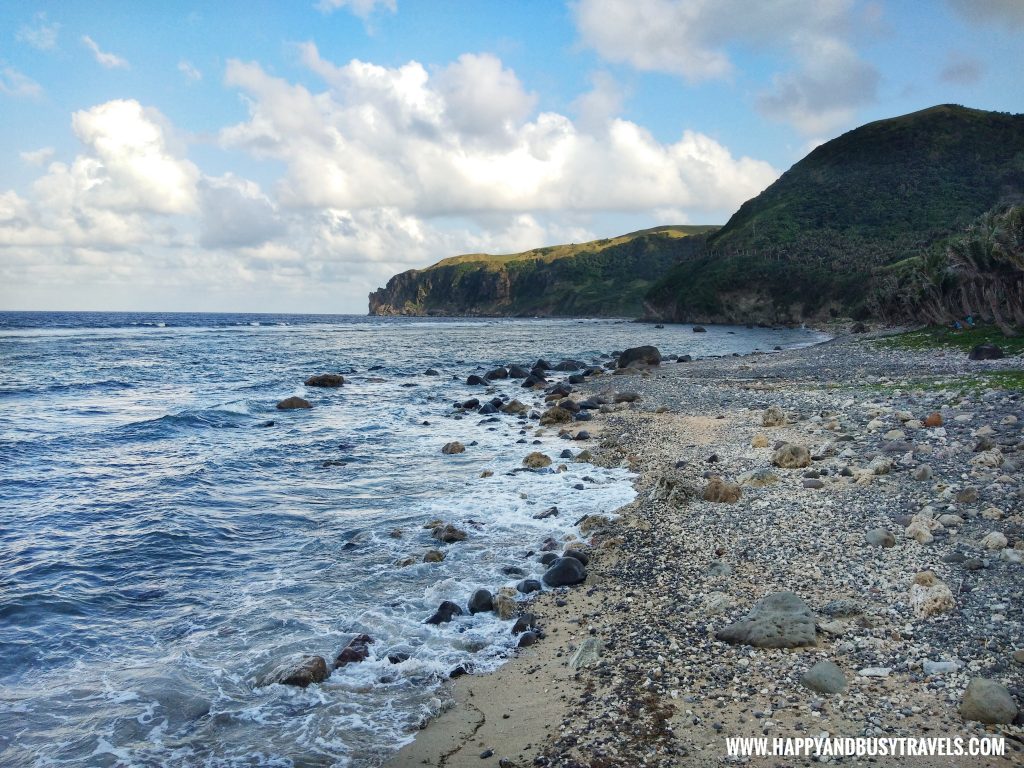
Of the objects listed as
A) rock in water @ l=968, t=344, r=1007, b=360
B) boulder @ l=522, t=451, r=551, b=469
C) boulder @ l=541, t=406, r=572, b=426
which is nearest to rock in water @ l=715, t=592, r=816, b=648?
boulder @ l=522, t=451, r=551, b=469

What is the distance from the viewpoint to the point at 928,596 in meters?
7.63

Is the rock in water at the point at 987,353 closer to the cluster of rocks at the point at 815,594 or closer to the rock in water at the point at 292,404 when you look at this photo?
the cluster of rocks at the point at 815,594

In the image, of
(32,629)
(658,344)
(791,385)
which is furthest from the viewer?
(658,344)

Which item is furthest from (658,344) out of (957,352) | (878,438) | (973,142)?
(973,142)

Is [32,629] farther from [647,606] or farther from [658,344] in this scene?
[658,344]

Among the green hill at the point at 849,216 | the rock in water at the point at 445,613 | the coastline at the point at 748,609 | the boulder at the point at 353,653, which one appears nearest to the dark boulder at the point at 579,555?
the coastline at the point at 748,609

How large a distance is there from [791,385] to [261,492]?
77.1 feet

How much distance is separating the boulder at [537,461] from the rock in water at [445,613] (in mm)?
9105

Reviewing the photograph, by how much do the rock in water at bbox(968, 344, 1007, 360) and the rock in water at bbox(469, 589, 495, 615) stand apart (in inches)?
1177

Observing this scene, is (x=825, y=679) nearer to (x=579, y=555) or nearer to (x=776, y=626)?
(x=776, y=626)

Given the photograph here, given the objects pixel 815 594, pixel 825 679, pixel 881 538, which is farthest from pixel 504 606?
pixel 881 538

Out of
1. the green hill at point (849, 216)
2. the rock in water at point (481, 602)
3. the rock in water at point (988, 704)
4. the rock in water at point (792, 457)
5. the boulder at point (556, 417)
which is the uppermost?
the green hill at point (849, 216)

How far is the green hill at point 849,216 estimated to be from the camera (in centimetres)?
10727

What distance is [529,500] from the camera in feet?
51.0
